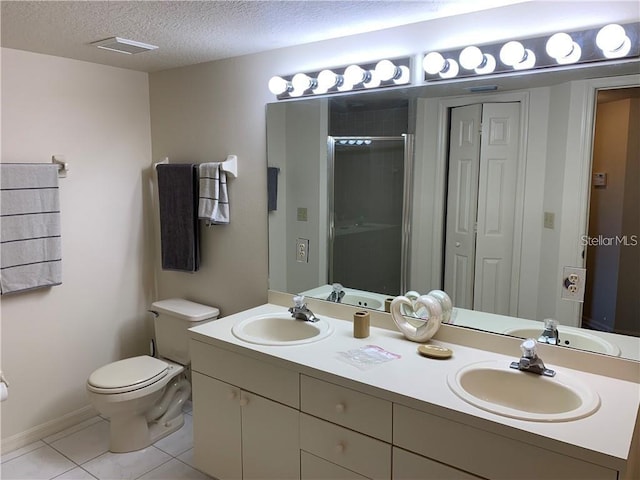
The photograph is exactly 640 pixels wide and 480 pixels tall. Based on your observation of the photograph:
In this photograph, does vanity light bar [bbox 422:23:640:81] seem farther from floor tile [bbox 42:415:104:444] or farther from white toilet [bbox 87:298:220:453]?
floor tile [bbox 42:415:104:444]

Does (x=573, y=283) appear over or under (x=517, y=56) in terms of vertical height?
under

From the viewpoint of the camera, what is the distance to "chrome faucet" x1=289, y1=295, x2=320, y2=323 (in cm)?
228

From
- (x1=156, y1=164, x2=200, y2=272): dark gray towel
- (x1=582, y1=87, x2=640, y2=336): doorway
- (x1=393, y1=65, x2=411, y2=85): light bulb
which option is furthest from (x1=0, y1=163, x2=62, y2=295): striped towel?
(x1=582, y1=87, x2=640, y2=336): doorway

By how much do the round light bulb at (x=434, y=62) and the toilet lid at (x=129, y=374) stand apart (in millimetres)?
2014

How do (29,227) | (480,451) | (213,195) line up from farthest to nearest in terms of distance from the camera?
(213,195) → (29,227) → (480,451)

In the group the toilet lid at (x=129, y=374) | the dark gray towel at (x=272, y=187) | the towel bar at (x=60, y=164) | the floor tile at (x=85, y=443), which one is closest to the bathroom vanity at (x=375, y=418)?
the toilet lid at (x=129, y=374)

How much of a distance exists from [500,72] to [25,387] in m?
2.82

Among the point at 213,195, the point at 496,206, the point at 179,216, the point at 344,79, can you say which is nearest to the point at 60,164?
the point at 179,216

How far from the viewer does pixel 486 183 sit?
1.94 meters

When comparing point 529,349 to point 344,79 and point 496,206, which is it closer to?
point 496,206

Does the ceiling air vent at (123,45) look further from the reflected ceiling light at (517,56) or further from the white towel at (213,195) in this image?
the reflected ceiling light at (517,56)

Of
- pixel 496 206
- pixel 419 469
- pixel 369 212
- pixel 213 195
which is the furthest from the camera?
pixel 213 195

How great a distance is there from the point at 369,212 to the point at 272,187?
0.58m

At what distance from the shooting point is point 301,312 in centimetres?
229
